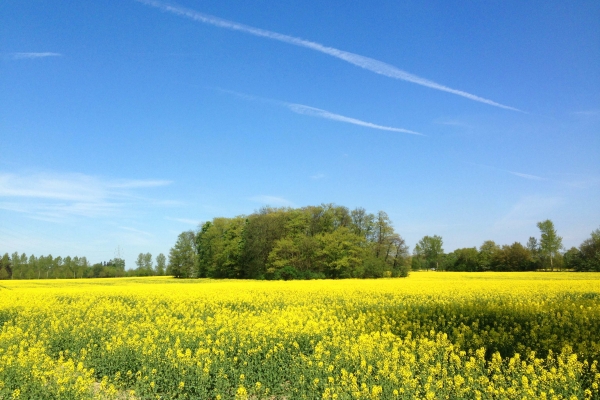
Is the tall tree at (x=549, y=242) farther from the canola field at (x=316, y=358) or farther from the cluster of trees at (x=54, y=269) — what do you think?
the cluster of trees at (x=54, y=269)

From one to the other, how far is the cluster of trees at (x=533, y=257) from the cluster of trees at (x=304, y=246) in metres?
26.4

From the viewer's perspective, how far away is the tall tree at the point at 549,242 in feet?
246

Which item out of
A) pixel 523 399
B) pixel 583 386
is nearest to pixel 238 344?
pixel 523 399

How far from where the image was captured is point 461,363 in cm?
851

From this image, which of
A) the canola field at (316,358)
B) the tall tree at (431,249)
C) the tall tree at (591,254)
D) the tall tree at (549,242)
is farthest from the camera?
the tall tree at (431,249)

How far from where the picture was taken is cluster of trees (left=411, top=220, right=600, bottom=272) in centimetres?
6388

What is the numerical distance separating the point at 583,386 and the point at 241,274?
62.0 meters

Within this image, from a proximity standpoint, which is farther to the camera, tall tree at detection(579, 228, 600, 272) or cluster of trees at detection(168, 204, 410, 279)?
tall tree at detection(579, 228, 600, 272)


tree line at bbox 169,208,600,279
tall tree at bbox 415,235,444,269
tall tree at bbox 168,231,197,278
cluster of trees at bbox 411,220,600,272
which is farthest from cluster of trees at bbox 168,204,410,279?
tall tree at bbox 415,235,444,269

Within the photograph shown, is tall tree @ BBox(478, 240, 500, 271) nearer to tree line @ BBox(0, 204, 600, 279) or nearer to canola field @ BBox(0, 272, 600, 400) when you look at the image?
tree line @ BBox(0, 204, 600, 279)

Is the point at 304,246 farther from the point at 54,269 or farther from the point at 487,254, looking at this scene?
the point at 54,269

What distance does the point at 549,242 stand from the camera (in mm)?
75875

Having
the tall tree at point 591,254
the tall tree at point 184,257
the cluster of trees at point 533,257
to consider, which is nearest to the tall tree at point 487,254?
the cluster of trees at point 533,257

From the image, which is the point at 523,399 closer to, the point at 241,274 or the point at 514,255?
the point at 241,274
